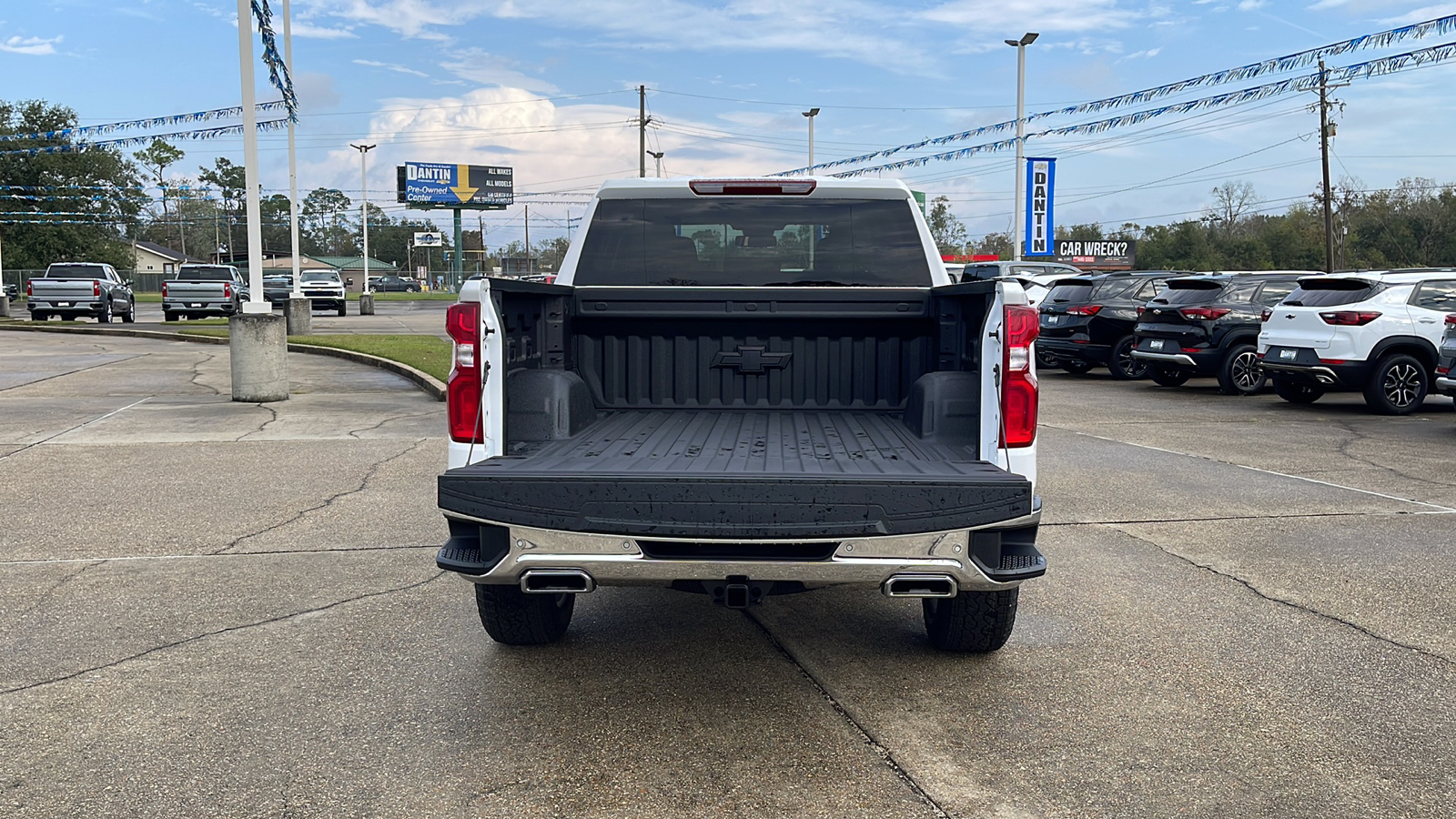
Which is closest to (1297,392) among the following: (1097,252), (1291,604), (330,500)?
(1291,604)

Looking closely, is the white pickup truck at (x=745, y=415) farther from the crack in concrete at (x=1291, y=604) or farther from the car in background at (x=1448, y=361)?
the car in background at (x=1448, y=361)

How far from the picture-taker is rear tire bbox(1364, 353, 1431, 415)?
14.0 m

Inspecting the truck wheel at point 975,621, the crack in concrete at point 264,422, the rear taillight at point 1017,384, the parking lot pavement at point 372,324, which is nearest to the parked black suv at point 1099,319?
the crack in concrete at point 264,422

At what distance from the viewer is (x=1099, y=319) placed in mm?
19234

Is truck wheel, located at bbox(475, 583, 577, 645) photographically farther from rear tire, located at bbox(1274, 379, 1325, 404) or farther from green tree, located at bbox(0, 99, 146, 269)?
green tree, located at bbox(0, 99, 146, 269)

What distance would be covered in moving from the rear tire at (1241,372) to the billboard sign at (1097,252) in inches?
2475

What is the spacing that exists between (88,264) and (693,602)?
115 feet

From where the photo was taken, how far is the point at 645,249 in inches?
229

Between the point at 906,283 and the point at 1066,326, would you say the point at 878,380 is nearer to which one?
the point at 906,283

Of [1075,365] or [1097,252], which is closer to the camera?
[1075,365]

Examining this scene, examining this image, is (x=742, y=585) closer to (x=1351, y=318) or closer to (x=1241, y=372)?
(x=1351, y=318)

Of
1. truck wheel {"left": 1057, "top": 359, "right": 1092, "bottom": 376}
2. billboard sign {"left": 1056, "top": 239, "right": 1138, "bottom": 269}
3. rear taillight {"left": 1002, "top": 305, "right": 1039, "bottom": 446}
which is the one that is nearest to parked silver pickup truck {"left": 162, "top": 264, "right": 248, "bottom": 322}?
truck wheel {"left": 1057, "top": 359, "right": 1092, "bottom": 376}

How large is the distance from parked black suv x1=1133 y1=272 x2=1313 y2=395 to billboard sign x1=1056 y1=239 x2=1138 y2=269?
204 feet

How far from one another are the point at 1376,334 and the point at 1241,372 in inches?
109
